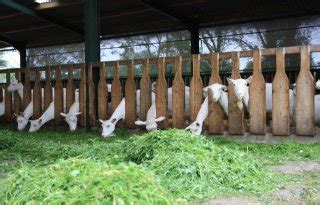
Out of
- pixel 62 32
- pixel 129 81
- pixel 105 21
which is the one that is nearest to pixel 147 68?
pixel 129 81

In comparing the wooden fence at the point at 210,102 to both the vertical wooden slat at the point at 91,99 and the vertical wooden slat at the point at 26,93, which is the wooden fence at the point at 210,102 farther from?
the vertical wooden slat at the point at 26,93

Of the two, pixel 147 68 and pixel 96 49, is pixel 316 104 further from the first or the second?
pixel 96 49

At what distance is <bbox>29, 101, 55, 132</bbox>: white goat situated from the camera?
10633 mm

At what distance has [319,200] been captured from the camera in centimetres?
352

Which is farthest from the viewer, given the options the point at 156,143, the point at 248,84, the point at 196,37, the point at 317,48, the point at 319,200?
the point at 196,37

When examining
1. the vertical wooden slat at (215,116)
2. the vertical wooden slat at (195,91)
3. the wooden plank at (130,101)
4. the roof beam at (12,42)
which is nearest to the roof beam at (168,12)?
the wooden plank at (130,101)

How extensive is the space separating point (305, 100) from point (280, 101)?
0.42 metres

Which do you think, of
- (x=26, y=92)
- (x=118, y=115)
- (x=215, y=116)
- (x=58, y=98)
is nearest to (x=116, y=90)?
(x=118, y=115)

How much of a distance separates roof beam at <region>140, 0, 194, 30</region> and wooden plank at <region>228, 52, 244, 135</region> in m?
6.07

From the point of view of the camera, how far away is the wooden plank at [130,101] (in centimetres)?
961

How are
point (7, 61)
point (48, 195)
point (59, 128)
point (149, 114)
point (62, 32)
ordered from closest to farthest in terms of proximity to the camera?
point (48, 195) → point (149, 114) → point (59, 128) → point (62, 32) → point (7, 61)

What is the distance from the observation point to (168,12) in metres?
14.5

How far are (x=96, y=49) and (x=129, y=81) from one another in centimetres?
175

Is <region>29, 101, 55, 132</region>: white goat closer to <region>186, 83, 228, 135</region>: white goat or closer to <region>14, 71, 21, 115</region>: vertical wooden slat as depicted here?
<region>14, 71, 21, 115</region>: vertical wooden slat
